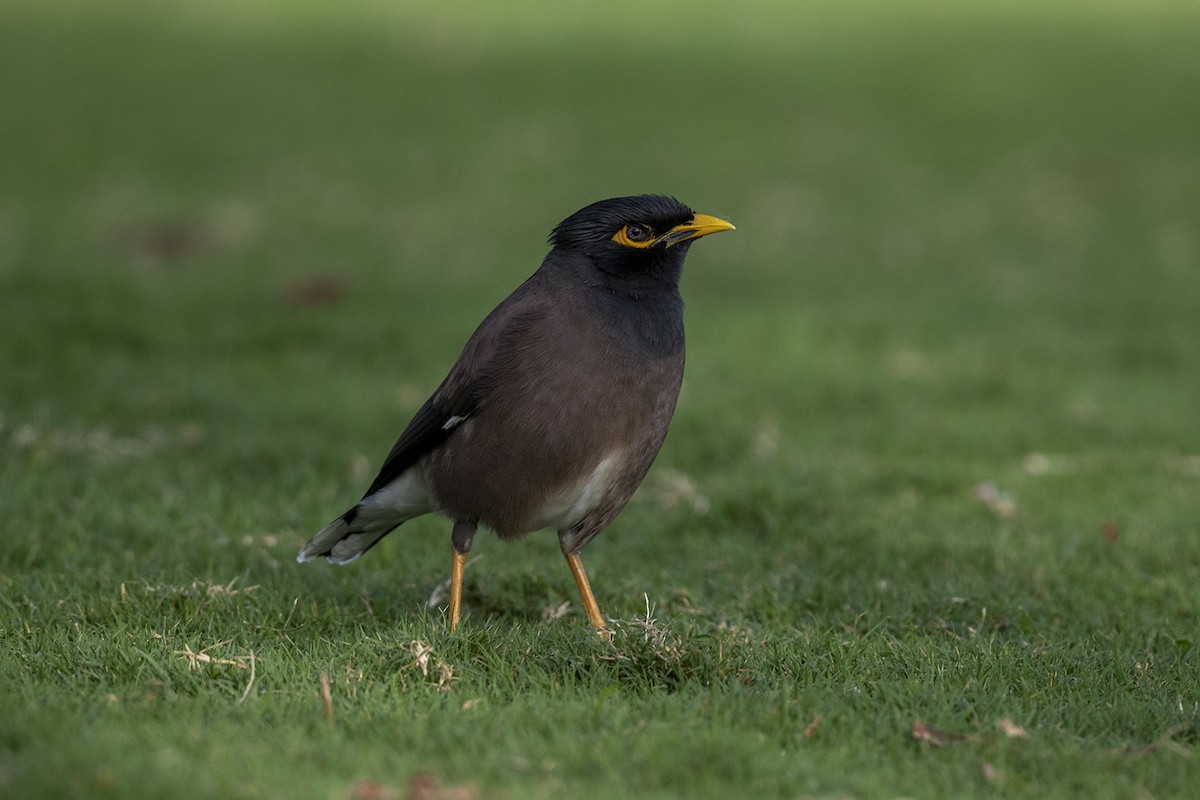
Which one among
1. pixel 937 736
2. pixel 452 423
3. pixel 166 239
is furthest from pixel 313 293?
pixel 937 736

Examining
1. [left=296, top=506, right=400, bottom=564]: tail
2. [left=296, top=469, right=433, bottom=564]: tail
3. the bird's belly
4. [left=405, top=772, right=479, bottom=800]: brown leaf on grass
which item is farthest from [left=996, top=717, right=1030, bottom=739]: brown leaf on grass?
[left=296, top=506, right=400, bottom=564]: tail

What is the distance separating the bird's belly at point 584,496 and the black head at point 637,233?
80cm

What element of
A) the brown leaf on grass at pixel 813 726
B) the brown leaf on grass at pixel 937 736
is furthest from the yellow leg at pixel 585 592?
the brown leaf on grass at pixel 937 736

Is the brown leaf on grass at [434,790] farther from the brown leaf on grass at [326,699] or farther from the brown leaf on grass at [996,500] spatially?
the brown leaf on grass at [996,500]

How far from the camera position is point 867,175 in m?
16.5

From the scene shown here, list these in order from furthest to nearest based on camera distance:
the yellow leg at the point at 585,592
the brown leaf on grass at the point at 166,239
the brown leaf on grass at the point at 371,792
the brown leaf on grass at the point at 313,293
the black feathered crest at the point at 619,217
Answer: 1. the brown leaf on grass at the point at 166,239
2. the brown leaf on grass at the point at 313,293
3. the black feathered crest at the point at 619,217
4. the yellow leg at the point at 585,592
5. the brown leaf on grass at the point at 371,792

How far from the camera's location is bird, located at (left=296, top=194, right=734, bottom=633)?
19.1 feet

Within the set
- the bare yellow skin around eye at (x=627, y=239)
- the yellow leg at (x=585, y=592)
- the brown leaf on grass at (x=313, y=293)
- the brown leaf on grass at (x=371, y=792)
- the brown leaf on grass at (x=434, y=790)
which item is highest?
the bare yellow skin around eye at (x=627, y=239)

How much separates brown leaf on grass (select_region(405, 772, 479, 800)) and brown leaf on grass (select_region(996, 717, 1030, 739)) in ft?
5.50

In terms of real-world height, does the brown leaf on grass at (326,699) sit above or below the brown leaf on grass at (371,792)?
below

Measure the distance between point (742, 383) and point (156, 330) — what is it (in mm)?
4314

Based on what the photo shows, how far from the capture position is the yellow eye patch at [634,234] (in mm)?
6125

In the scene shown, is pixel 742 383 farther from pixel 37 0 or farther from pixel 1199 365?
pixel 37 0

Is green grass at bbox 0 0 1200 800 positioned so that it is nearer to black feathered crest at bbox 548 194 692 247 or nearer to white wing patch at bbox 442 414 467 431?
white wing patch at bbox 442 414 467 431
